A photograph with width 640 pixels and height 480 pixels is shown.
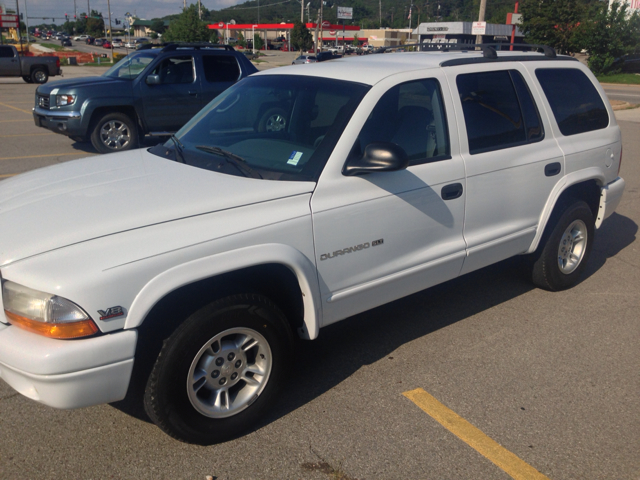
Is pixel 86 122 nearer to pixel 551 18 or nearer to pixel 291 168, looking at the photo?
pixel 291 168

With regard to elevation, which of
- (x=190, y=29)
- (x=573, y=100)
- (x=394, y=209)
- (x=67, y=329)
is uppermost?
(x=190, y=29)

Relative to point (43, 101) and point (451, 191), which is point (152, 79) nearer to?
point (43, 101)

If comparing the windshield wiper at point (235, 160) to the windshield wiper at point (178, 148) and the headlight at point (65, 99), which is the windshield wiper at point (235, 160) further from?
the headlight at point (65, 99)

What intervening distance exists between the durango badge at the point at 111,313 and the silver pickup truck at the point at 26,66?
28752mm

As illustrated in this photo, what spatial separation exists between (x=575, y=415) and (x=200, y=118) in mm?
3066

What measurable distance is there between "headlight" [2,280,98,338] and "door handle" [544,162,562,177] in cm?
337

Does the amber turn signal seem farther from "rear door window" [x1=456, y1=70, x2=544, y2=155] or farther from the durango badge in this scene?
"rear door window" [x1=456, y1=70, x2=544, y2=155]

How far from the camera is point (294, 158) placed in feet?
11.3

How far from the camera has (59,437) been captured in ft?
10.2

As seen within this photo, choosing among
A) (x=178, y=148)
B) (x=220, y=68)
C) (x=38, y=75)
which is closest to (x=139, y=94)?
(x=220, y=68)

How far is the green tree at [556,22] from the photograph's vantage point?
1810 inches

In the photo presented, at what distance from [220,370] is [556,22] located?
5015 centimetres

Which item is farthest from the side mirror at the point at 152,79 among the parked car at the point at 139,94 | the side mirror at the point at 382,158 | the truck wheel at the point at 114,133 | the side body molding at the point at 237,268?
the side body molding at the point at 237,268

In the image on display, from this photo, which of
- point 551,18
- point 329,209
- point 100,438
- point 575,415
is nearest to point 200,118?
point 329,209
